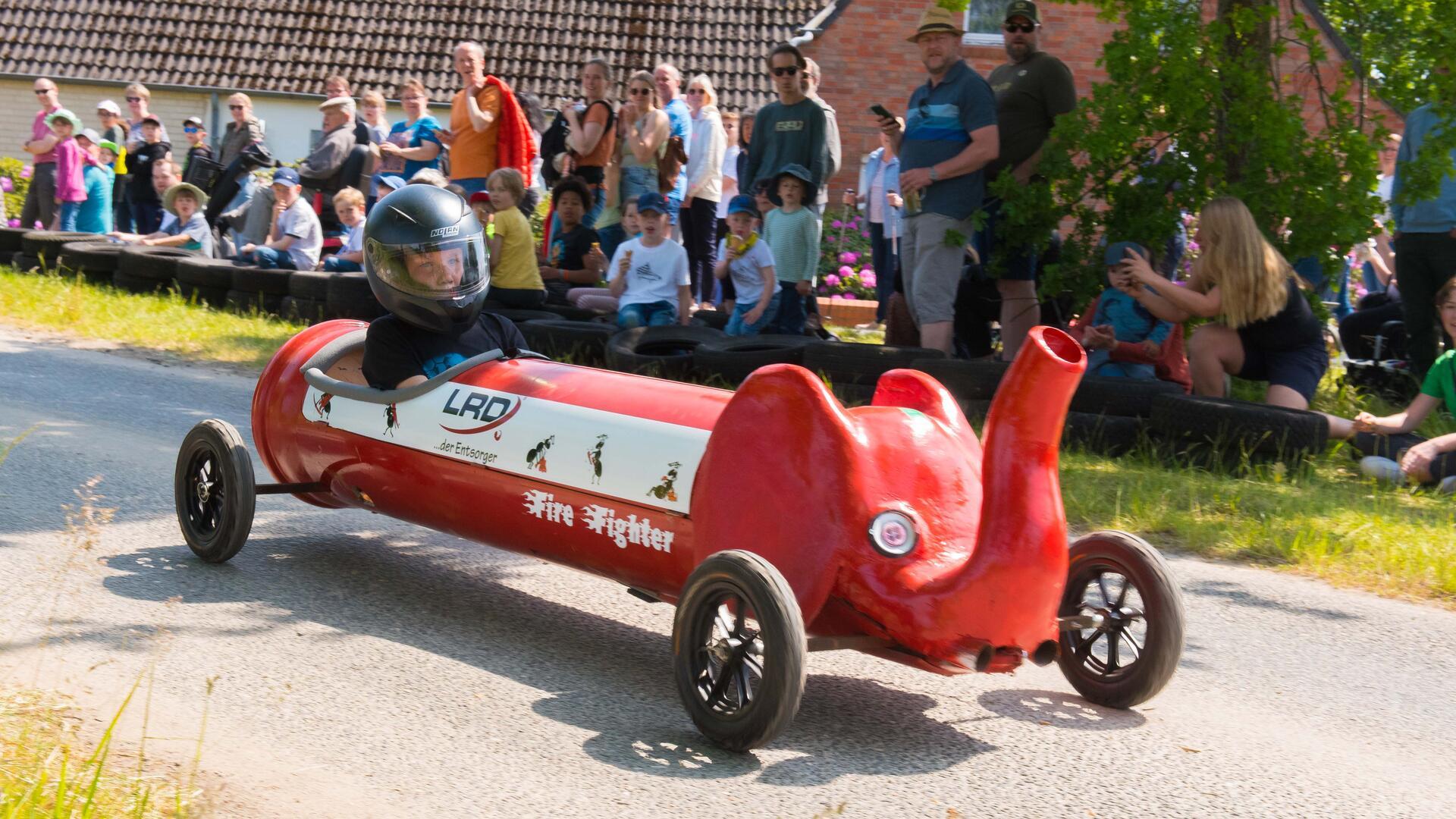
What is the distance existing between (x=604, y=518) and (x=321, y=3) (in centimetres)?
2606

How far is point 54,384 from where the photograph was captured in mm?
9477

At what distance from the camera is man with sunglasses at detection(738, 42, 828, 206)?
35.7 feet

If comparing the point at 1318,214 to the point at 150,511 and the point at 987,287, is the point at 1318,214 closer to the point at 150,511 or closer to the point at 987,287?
the point at 987,287

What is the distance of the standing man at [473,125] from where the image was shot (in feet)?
40.2

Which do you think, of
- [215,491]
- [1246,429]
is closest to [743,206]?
[1246,429]

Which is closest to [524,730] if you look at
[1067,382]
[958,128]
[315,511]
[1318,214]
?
[1067,382]

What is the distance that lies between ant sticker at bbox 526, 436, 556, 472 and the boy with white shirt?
577 centimetres

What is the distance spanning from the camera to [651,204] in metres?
11.0

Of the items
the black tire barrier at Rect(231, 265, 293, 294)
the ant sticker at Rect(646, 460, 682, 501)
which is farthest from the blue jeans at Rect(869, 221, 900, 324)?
the ant sticker at Rect(646, 460, 682, 501)

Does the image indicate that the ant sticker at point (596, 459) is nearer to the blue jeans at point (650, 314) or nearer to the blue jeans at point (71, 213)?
the blue jeans at point (650, 314)

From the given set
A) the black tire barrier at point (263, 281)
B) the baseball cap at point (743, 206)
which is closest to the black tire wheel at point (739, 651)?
the baseball cap at point (743, 206)

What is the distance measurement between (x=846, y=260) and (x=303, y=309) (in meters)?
A: 7.50

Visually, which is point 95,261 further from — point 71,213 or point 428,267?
point 428,267

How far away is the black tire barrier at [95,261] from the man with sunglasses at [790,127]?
687 cm
